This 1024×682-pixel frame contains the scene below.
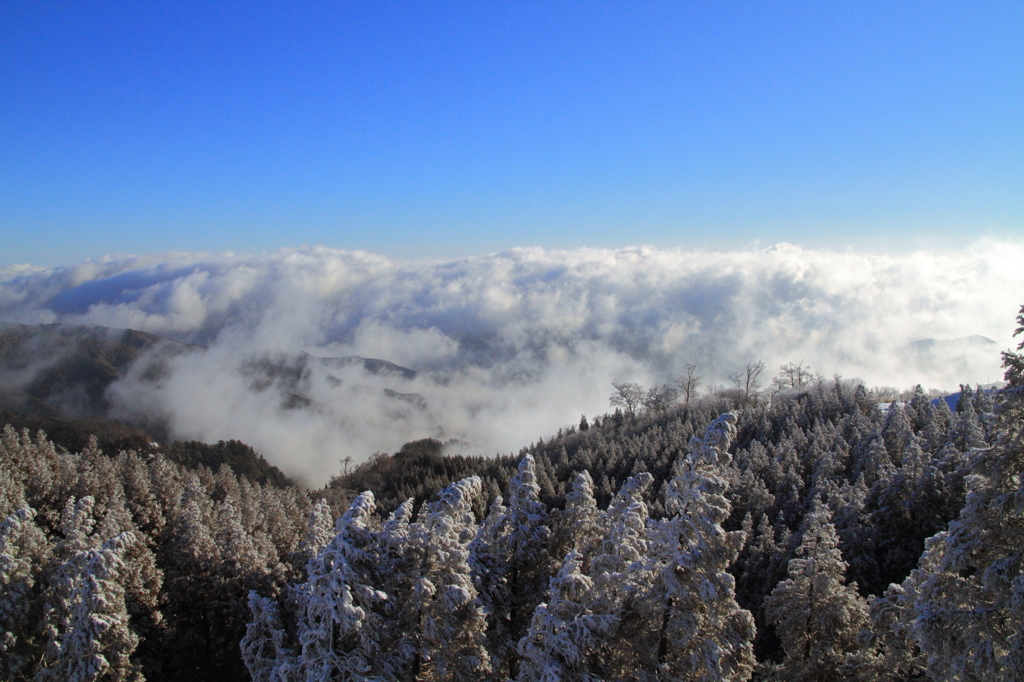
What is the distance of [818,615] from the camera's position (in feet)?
67.3

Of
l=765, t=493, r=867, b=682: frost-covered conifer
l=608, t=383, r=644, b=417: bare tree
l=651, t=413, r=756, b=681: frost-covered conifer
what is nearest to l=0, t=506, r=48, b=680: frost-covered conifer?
l=651, t=413, r=756, b=681: frost-covered conifer

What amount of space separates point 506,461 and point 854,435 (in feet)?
227

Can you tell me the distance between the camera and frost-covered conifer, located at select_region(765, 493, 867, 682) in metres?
20.2

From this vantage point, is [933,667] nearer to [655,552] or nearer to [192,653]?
[655,552]

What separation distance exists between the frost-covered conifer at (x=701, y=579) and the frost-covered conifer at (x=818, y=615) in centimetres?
A: 742

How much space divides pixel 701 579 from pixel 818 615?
10452 mm

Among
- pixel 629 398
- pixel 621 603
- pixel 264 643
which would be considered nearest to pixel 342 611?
pixel 264 643

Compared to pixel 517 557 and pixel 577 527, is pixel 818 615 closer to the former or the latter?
pixel 577 527

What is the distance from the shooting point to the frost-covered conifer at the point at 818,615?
20156 millimetres

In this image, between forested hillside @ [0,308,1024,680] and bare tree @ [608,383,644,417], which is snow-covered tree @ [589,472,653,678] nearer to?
forested hillside @ [0,308,1024,680]

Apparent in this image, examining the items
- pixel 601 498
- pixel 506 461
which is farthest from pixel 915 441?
pixel 506 461

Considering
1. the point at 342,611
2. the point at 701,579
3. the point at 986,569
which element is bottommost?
the point at 342,611

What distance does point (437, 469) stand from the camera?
118625mm

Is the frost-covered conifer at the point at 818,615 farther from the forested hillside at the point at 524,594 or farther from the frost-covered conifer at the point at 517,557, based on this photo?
the frost-covered conifer at the point at 517,557
